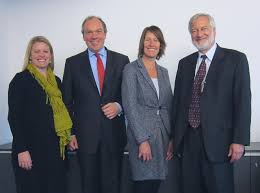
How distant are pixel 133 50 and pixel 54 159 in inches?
55.3

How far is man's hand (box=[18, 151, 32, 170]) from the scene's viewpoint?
2270mm

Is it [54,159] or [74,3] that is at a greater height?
[74,3]

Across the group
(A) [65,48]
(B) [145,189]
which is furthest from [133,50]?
(B) [145,189]

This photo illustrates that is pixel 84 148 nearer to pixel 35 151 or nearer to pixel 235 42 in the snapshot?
pixel 35 151

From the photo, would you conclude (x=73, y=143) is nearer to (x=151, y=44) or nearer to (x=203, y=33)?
(x=151, y=44)

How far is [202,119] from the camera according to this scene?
85.3 inches

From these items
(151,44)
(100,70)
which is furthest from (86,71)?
(151,44)

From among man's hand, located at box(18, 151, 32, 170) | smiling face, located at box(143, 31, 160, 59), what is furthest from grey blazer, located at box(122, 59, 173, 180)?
man's hand, located at box(18, 151, 32, 170)

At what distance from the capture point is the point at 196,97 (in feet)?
7.37

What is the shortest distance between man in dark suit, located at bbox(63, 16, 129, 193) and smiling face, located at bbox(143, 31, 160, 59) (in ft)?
0.79

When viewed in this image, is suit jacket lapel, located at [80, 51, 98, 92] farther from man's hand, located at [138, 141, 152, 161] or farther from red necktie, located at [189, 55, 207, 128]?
red necktie, located at [189, 55, 207, 128]

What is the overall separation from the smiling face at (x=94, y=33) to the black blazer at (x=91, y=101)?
11 centimetres

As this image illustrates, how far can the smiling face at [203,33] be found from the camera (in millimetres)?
2248

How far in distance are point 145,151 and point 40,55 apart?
100 centimetres
